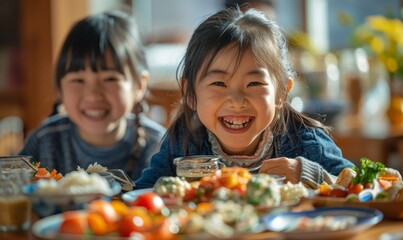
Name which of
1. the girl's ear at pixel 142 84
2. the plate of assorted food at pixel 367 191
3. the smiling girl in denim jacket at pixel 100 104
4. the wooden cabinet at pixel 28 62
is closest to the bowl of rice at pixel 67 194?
the plate of assorted food at pixel 367 191

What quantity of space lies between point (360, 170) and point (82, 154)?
163cm

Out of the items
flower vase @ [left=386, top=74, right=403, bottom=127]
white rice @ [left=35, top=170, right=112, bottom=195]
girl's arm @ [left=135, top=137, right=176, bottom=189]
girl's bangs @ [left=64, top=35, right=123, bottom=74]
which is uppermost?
girl's bangs @ [left=64, top=35, right=123, bottom=74]

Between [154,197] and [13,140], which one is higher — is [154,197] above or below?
above

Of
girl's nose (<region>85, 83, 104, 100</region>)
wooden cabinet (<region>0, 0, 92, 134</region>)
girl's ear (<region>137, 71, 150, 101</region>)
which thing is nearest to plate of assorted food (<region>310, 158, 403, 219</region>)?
girl's nose (<region>85, 83, 104, 100</region>)

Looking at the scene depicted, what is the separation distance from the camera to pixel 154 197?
4.82 ft

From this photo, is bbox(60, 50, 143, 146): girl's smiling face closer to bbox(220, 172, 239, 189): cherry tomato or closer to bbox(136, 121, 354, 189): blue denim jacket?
bbox(136, 121, 354, 189): blue denim jacket

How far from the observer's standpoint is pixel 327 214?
1.46 meters

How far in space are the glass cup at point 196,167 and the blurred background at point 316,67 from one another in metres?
2.25

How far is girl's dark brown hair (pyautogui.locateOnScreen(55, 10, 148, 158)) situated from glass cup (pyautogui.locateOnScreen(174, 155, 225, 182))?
1.15m

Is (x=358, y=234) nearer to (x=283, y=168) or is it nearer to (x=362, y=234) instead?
(x=362, y=234)

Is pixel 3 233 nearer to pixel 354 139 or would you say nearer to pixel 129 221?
pixel 129 221

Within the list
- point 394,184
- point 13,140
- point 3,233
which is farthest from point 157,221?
point 13,140

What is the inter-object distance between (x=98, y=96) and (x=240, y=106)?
98 centimetres

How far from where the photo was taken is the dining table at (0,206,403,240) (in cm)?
135
